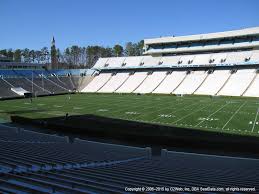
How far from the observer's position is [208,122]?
98.8 ft

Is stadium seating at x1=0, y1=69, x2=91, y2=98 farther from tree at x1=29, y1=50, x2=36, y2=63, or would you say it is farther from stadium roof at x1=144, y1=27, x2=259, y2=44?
tree at x1=29, y1=50, x2=36, y2=63

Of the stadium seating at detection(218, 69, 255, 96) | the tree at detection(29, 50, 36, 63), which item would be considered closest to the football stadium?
the stadium seating at detection(218, 69, 255, 96)

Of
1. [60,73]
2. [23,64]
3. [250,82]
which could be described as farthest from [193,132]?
[23,64]

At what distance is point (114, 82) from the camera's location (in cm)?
7406

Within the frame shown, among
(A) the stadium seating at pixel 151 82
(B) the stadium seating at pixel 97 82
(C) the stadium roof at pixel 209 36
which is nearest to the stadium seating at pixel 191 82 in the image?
(A) the stadium seating at pixel 151 82

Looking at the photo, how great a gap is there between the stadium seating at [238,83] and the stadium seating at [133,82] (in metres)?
18.6

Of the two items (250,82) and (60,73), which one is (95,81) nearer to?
(60,73)

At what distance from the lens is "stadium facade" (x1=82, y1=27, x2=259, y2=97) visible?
61312 millimetres

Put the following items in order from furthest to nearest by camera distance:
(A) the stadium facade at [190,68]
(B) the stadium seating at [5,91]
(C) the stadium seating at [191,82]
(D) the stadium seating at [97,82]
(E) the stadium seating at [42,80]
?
(D) the stadium seating at [97,82], (E) the stadium seating at [42,80], (C) the stadium seating at [191,82], (A) the stadium facade at [190,68], (B) the stadium seating at [5,91]

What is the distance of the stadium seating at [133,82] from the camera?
6923cm

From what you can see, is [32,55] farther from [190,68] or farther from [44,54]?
[190,68]

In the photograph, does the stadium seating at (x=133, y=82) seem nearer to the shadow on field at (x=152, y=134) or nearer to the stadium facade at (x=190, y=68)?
the stadium facade at (x=190, y=68)

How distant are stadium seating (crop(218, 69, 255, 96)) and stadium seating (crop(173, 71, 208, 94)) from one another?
551 cm

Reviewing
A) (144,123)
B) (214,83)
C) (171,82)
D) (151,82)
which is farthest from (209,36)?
(144,123)
